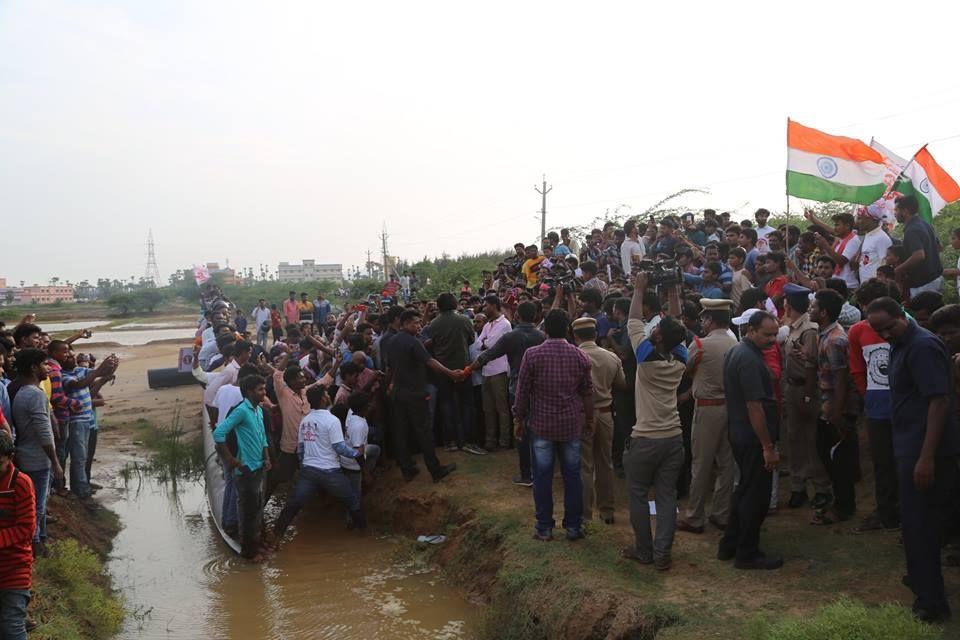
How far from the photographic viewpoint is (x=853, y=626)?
14.2 ft

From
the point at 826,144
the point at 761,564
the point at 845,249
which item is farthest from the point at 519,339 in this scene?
the point at 826,144

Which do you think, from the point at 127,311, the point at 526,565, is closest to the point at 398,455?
the point at 526,565

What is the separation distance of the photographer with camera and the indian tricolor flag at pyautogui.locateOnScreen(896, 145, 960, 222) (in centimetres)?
495

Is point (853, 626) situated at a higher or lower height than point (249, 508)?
higher

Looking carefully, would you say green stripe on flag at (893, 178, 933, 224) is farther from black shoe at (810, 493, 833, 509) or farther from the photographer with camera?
the photographer with camera

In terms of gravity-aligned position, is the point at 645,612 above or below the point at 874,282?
below

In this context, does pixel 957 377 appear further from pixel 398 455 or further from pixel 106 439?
pixel 106 439

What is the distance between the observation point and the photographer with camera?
5.93 metres

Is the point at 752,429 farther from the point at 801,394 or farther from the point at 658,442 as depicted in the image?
the point at 801,394

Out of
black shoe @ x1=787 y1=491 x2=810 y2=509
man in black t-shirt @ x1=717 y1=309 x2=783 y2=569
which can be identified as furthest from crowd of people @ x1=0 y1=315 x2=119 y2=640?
black shoe @ x1=787 y1=491 x2=810 y2=509

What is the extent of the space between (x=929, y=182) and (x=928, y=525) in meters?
5.89

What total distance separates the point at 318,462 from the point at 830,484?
504 cm

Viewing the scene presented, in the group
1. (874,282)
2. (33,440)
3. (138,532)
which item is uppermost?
(874,282)

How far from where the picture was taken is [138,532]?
400 inches
